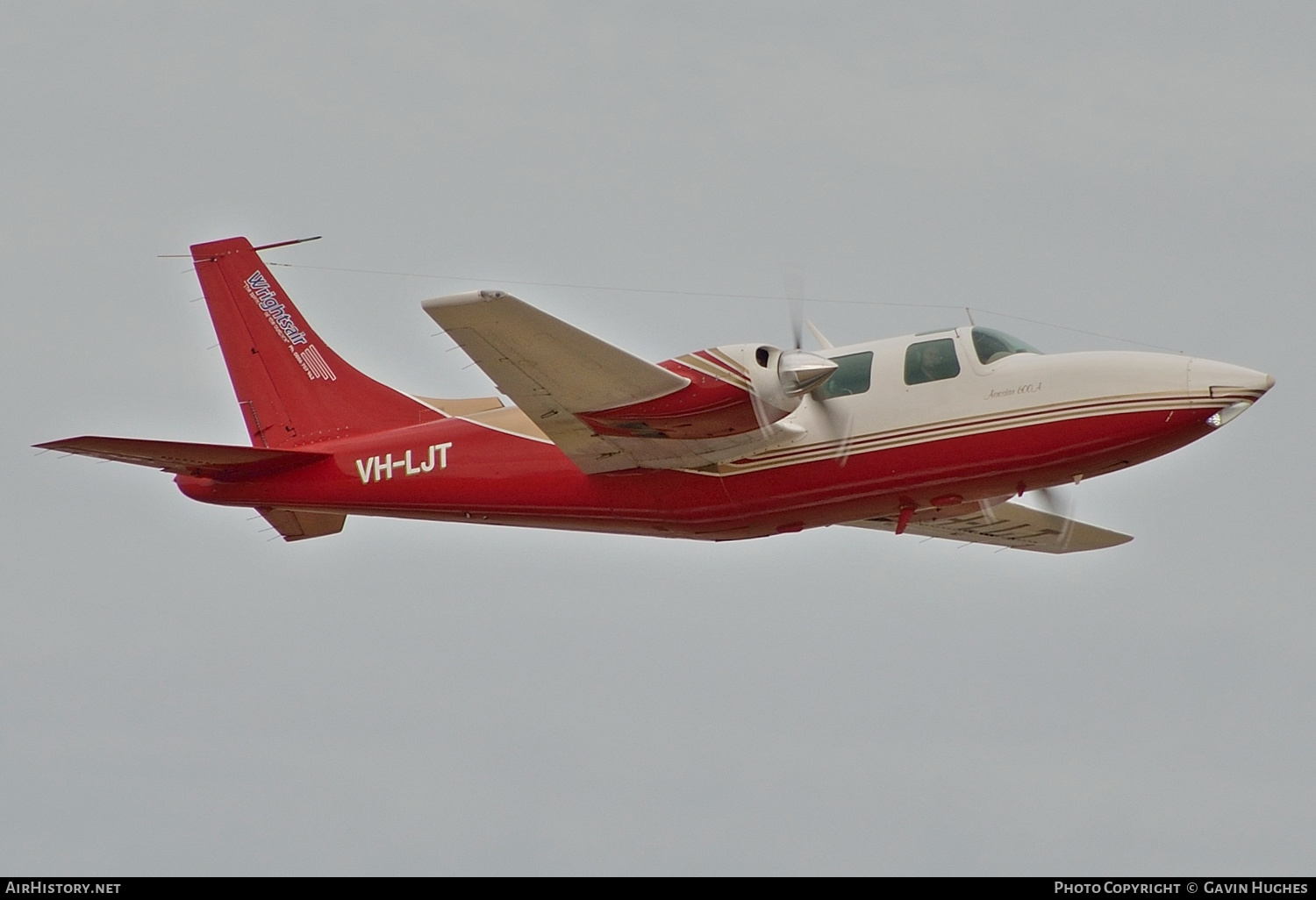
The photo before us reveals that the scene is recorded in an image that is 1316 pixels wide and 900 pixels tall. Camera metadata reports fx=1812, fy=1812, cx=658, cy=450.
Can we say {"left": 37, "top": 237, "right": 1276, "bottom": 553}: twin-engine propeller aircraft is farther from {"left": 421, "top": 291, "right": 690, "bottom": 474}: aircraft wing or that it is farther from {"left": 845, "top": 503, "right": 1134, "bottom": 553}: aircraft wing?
{"left": 845, "top": 503, "right": 1134, "bottom": 553}: aircraft wing

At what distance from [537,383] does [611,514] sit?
3400mm

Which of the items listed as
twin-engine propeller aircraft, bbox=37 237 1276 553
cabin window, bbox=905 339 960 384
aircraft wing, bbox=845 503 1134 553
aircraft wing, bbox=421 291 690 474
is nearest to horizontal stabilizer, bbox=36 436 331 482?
twin-engine propeller aircraft, bbox=37 237 1276 553

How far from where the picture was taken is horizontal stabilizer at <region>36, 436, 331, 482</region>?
2741 centimetres

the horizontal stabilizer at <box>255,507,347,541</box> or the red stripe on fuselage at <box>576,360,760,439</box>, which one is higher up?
the red stripe on fuselage at <box>576,360,760,439</box>

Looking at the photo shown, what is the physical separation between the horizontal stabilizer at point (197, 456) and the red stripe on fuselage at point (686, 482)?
0.22m

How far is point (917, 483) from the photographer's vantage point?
27172 mm

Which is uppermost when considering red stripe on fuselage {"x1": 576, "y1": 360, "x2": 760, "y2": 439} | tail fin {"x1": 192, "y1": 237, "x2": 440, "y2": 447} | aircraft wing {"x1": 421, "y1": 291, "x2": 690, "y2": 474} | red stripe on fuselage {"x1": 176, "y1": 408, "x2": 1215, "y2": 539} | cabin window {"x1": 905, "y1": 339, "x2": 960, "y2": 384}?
tail fin {"x1": 192, "y1": 237, "x2": 440, "y2": 447}

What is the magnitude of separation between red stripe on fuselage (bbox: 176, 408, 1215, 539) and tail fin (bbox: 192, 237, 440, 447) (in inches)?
34.8

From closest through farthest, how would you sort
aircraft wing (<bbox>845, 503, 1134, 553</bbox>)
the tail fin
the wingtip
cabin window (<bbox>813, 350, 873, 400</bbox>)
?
the wingtip, cabin window (<bbox>813, 350, 873, 400</bbox>), the tail fin, aircraft wing (<bbox>845, 503, 1134, 553</bbox>)

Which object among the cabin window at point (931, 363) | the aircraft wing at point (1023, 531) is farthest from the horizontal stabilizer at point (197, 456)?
the aircraft wing at point (1023, 531)

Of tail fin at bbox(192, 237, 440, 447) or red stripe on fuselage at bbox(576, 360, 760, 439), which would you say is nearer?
red stripe on fuselage at bbox(576, 360, 760, 439)

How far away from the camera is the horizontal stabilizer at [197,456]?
27.4 metres

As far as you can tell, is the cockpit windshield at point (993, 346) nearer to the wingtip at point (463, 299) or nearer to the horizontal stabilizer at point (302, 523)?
the wingtip at point (463, 299)

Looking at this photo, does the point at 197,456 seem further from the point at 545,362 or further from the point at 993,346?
the point at 993,346
